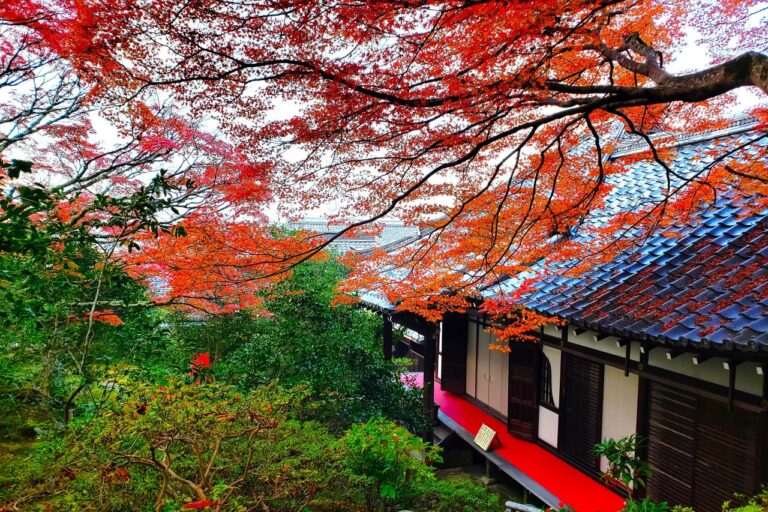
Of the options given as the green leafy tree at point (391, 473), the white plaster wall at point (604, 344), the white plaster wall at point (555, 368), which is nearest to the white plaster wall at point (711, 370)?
the white plaster wall at point (604, 344)

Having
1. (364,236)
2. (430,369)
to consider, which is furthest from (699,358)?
(364,236)

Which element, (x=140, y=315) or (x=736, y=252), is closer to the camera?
(x=736, y=252)

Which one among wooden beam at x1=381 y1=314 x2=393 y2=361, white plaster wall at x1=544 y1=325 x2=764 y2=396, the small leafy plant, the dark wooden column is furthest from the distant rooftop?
the small leafy plant

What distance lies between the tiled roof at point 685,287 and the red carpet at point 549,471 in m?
2.85

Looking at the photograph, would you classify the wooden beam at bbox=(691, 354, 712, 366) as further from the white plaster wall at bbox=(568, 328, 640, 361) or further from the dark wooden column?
the dark wooden column

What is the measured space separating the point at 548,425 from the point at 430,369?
2624 mm

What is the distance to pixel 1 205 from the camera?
2.66 metres

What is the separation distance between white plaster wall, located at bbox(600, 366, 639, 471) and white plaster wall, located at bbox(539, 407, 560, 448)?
1075mm

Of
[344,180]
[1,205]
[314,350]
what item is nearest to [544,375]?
[314,350]

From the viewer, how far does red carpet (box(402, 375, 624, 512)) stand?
600 centimetres

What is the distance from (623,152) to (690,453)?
21.8 ft

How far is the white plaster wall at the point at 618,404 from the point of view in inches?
242

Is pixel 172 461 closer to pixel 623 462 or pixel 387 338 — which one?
pixel 623 462

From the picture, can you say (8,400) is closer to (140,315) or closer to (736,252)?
(140,315)
